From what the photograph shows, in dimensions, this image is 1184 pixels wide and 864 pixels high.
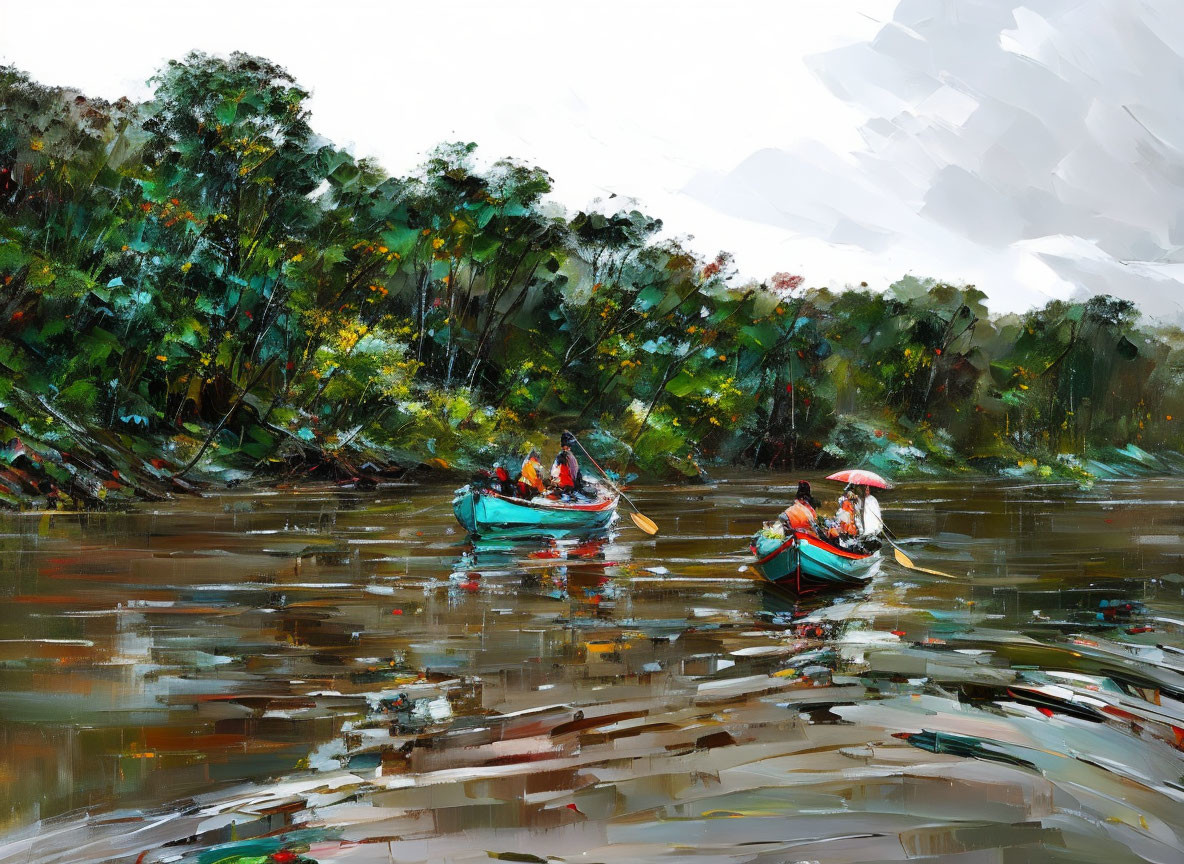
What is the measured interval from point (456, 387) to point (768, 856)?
106 ft

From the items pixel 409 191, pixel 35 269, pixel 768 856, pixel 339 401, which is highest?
pixel 409 191

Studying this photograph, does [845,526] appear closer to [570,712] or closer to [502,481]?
[502,481]

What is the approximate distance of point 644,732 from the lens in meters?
7.71

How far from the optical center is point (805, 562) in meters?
14.0

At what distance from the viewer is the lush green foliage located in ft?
84.8

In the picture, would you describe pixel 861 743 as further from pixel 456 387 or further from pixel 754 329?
pixel 754 329

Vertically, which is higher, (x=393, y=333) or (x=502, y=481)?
(x=393, y=333)

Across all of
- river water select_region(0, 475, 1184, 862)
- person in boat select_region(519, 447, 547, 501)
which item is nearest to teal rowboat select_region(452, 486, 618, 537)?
person in boat select_region(519, 447, 547, 501)

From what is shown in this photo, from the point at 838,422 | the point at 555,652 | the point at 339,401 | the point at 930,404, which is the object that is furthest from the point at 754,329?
the point at 555,652

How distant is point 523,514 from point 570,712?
11677mm

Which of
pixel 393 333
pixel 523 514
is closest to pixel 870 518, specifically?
pixel 523 514

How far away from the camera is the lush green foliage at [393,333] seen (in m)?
25.9

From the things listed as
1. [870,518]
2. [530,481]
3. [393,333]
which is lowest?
[870,518]

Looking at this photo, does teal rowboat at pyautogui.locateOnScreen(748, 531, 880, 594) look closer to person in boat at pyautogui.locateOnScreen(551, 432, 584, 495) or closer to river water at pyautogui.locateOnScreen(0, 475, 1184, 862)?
river water at pyautogui.locateOnScreen(0, 475, 1184, 862)
